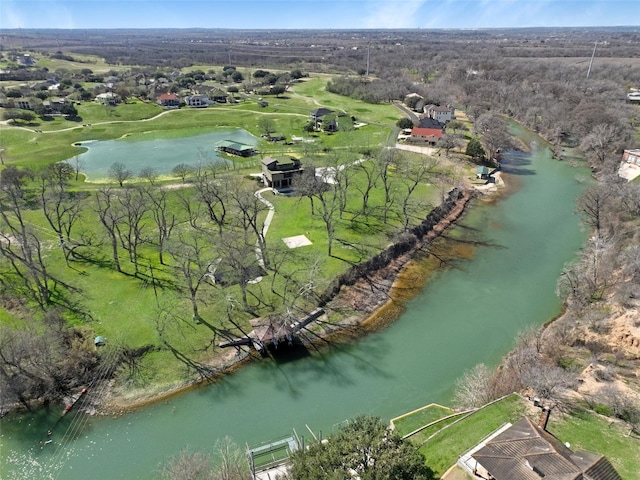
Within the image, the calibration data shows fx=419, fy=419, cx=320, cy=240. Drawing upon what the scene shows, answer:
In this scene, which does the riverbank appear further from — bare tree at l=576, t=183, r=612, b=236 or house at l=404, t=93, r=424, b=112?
house at l=404, t=93, r=424, b=112

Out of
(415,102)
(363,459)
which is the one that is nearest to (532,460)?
(363,459)

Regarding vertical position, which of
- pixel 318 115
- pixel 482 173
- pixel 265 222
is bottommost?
pixel 265 222

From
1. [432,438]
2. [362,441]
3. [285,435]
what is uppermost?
[362,441]

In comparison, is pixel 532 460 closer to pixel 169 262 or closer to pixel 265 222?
pixel 169 262

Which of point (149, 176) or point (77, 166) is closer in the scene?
point (149, 176)

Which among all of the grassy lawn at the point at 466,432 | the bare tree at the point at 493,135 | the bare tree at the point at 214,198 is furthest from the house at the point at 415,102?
the grassy lawn at the point at 466,432

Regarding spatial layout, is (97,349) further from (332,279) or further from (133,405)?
(332,279)

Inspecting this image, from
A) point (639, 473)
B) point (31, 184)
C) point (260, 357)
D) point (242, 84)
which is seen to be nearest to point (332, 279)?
point (260, 357)

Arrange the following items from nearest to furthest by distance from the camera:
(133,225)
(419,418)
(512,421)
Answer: (512,421), (419,418), (133,225)
